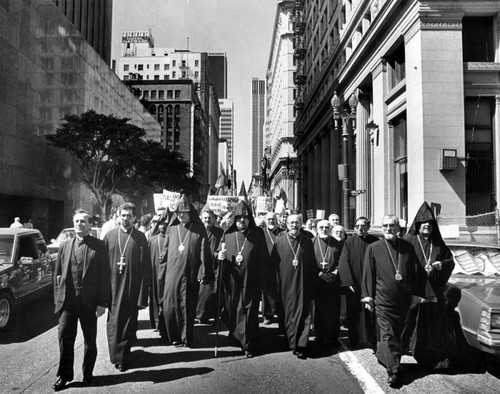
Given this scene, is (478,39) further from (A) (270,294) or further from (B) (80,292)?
(B) (80,292)

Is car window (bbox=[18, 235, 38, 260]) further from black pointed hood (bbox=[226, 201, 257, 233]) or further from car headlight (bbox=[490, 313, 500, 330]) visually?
car headlight (bbox=[490, 313, 500, 330])

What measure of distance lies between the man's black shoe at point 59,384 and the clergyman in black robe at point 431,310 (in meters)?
4.02

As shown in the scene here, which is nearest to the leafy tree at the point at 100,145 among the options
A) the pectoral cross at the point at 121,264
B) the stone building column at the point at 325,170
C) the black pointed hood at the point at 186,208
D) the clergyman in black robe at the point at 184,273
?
the stone building column at the point at 325,170

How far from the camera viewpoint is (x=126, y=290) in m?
5.80

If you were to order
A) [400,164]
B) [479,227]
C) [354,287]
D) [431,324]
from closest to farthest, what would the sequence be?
[431,324]
[354,287]
[479,227]
[400,164]

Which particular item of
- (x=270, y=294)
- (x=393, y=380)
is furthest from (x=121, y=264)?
(x=393, y=380)

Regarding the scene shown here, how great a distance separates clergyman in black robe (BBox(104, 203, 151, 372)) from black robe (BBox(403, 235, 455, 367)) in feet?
11.3

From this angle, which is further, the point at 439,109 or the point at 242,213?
the point at 439,109

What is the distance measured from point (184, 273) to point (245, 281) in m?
0.91

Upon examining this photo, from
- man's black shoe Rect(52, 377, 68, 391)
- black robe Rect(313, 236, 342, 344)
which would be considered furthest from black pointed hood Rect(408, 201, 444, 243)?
man's black shoe Rect(52, 377, 68, 391)

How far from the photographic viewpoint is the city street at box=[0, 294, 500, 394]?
4.91 m

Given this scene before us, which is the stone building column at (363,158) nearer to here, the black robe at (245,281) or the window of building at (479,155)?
the window of building at (479,155)

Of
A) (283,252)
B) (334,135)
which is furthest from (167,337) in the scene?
(334,135)

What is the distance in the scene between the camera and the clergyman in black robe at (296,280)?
20.4 feet
